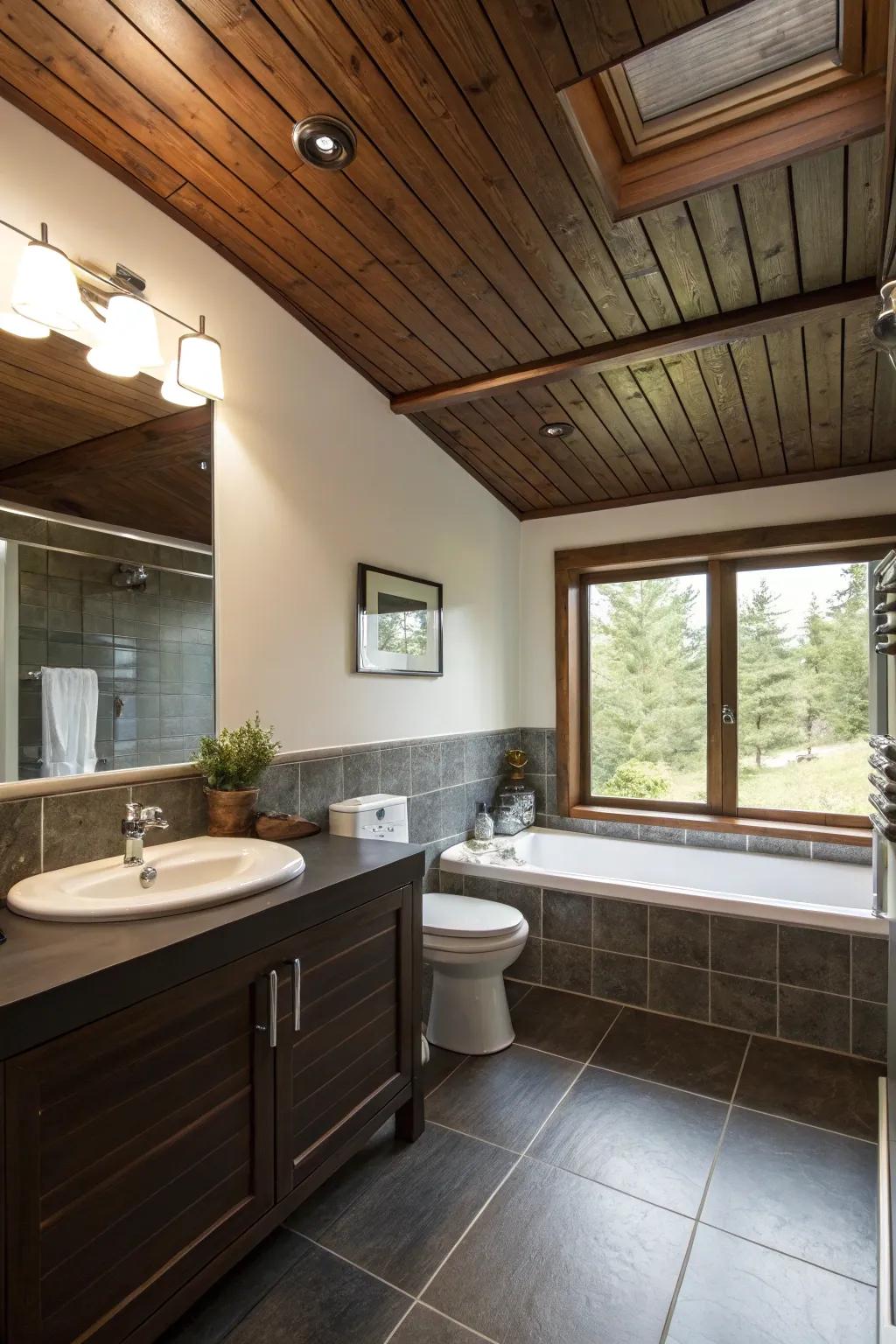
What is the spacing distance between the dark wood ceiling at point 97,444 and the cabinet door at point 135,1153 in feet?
3.91

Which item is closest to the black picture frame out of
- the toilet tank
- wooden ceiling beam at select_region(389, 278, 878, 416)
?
the toilet tank

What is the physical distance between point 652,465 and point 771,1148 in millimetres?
2671

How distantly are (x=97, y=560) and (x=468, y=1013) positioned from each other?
1932mm

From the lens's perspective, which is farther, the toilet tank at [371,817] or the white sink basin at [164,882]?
the toilet tank at [371,817]

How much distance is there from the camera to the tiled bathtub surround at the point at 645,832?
10.3ft

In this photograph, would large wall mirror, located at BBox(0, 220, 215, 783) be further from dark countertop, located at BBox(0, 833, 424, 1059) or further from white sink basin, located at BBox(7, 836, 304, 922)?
dark countertop, located at BBox(0, 833, 424, 1059)

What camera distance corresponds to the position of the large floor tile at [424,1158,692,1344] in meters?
1.42

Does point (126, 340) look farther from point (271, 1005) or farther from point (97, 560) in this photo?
point (271, 1005)

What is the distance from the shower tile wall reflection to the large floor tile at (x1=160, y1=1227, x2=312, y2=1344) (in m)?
1.18

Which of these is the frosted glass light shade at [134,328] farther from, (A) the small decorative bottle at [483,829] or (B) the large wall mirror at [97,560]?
(A) the small decorative bottle at [483,829]

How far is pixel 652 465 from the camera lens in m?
3.26

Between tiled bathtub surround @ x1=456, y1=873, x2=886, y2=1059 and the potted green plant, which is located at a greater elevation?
the potted green plant

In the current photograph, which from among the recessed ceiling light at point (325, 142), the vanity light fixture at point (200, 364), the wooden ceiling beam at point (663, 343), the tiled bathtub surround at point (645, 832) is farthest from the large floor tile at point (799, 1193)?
the recessed ceiling light at point (325, 142)

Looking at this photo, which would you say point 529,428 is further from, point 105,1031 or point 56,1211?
point 56,1211
